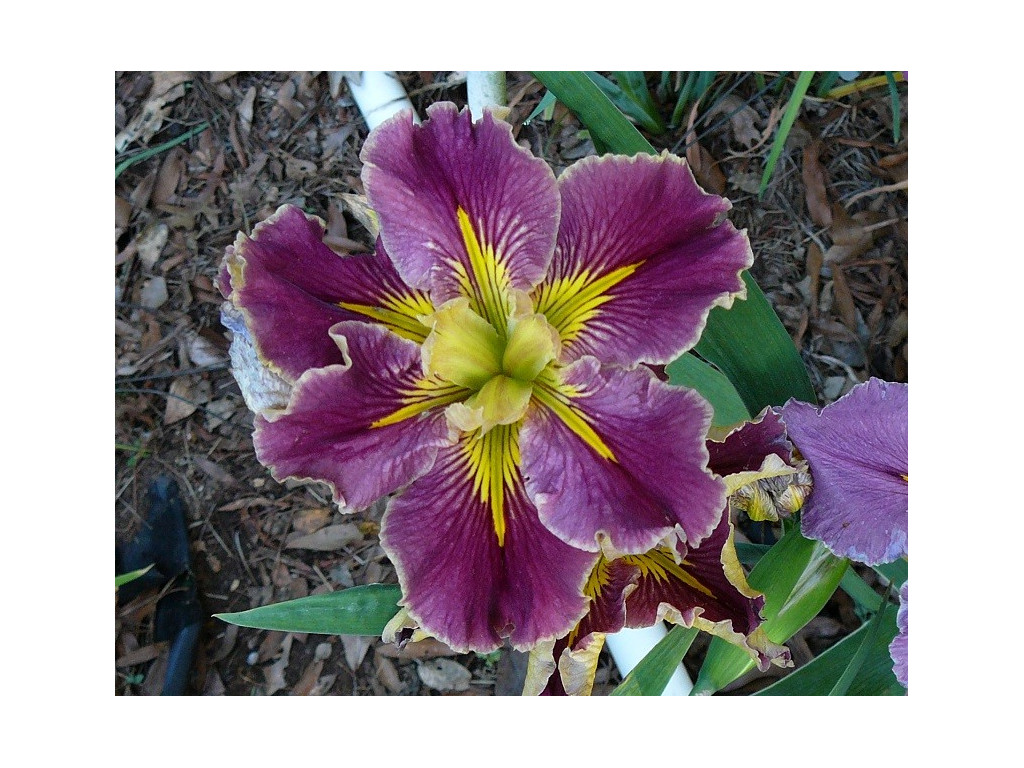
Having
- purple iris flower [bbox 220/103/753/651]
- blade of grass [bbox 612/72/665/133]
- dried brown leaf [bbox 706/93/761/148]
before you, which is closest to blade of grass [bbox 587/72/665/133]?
blade of grass [bbox 612/72/665/133]

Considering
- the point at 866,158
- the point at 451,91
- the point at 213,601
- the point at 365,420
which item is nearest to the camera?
the point at 365,420

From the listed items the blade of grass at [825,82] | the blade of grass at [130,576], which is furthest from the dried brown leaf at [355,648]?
the blade of grass at [825,82]

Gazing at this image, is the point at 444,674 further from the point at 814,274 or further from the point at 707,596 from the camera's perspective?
the point at 814,274

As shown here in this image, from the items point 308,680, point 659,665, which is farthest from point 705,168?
point 308,680
